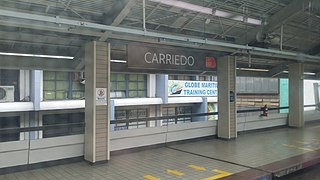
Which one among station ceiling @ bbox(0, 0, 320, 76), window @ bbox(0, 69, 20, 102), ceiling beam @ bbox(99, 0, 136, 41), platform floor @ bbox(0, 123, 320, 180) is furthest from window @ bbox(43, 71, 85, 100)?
ceiling beam @ bbox(99, 0, 136, 41)

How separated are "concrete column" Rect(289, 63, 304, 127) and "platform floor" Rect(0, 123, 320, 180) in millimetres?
2249

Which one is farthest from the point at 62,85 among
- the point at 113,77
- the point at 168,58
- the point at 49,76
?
the point at 168,58

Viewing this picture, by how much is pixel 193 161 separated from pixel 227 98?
255 cm

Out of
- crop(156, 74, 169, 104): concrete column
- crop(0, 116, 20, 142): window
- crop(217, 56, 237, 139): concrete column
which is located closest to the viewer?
crop(0, 116, 20, 142): window

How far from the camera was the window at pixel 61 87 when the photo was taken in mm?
8852

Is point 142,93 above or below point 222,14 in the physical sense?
below

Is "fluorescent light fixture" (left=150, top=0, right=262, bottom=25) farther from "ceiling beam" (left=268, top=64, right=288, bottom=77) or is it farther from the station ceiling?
"ceiling beam" (left=268, top=64, right=288, bottom=77)

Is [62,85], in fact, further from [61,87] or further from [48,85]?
[48,85]

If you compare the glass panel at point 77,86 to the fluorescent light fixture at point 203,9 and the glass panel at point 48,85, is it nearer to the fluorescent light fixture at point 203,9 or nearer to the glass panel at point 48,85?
the glass panel at point 48,85

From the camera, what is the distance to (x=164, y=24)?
5.66 m

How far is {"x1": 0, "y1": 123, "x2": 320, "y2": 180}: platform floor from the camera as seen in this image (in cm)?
432

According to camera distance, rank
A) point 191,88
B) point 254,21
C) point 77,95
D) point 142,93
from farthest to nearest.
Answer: point 191,88, point 142,93, point 77,95, point 254,21

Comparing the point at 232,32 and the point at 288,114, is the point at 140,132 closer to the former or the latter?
the point at 232,32

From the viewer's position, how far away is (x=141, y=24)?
537 cm
